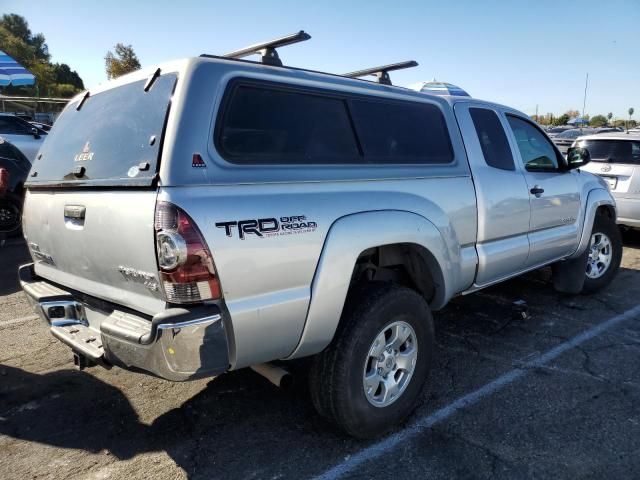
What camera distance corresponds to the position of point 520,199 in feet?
13.2

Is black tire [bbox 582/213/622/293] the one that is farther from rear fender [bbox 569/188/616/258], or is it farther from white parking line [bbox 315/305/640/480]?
white parking line [bbox 315/305/640/480]

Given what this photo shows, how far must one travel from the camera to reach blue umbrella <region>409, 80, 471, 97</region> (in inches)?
161

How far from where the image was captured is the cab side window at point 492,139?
388cm

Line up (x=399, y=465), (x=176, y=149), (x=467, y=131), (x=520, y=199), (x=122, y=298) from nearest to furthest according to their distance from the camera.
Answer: (x=176, y=149) < (x=122, y=298) < (x=399, y=465) < (x=467, y=131) < (x=520, y=199)

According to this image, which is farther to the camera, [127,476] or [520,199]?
[520,199]

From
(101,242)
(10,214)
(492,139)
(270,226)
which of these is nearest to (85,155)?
(101,242)

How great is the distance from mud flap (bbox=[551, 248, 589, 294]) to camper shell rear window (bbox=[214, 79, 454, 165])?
2454mm

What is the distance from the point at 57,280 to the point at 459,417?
2551 millimetres

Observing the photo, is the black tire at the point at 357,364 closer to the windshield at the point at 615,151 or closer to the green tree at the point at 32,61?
the windshield at the point at 615,151

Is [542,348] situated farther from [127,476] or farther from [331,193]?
[127,476]

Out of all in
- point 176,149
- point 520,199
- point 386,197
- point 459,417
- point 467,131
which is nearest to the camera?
point 176,149

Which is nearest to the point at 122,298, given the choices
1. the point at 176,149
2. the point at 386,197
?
the point at 176,149

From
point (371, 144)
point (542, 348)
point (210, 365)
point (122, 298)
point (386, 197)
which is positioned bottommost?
point (542, 348)

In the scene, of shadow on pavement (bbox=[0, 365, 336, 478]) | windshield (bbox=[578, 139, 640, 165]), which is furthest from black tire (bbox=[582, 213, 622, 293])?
shadow on pavement (bbox=[0, 365, 336, 478])
